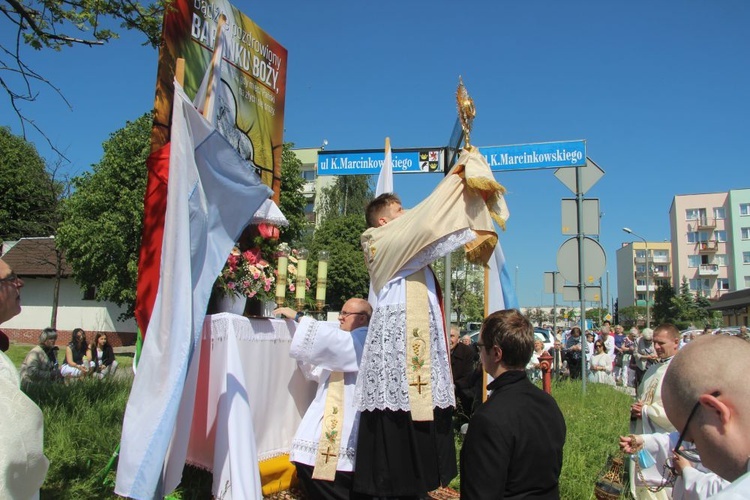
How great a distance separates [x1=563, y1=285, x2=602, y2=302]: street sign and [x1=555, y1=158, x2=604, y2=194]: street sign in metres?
1.61

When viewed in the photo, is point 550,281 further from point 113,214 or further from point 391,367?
point 113,214

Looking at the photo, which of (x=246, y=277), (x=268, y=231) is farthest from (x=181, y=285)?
(x=268, y=231)

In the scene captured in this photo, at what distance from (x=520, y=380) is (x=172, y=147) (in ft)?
7.45

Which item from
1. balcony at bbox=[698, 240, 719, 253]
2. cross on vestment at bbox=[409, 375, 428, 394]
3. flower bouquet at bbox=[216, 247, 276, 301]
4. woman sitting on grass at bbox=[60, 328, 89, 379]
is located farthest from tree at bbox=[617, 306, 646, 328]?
cross on vestment at bbox=[409, 375, 428, 394]

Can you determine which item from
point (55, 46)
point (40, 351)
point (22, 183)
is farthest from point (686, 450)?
point (22, 183)

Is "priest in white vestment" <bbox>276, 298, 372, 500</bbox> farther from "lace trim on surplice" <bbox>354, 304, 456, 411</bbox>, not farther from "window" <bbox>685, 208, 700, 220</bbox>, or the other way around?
"window" <bbox>685, 208, 700, 220</bbox>

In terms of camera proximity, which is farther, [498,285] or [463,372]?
[463,372]

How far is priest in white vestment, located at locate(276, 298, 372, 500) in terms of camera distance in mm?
4176

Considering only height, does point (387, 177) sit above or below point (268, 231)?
above

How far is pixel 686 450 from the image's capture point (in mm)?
2240

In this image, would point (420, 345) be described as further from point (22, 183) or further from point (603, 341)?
point (22, 183)

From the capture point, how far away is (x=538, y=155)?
28.3 feet

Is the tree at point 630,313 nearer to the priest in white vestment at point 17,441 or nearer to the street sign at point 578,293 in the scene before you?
the street sign at point 578,293

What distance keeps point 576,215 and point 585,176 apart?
0.65 m
